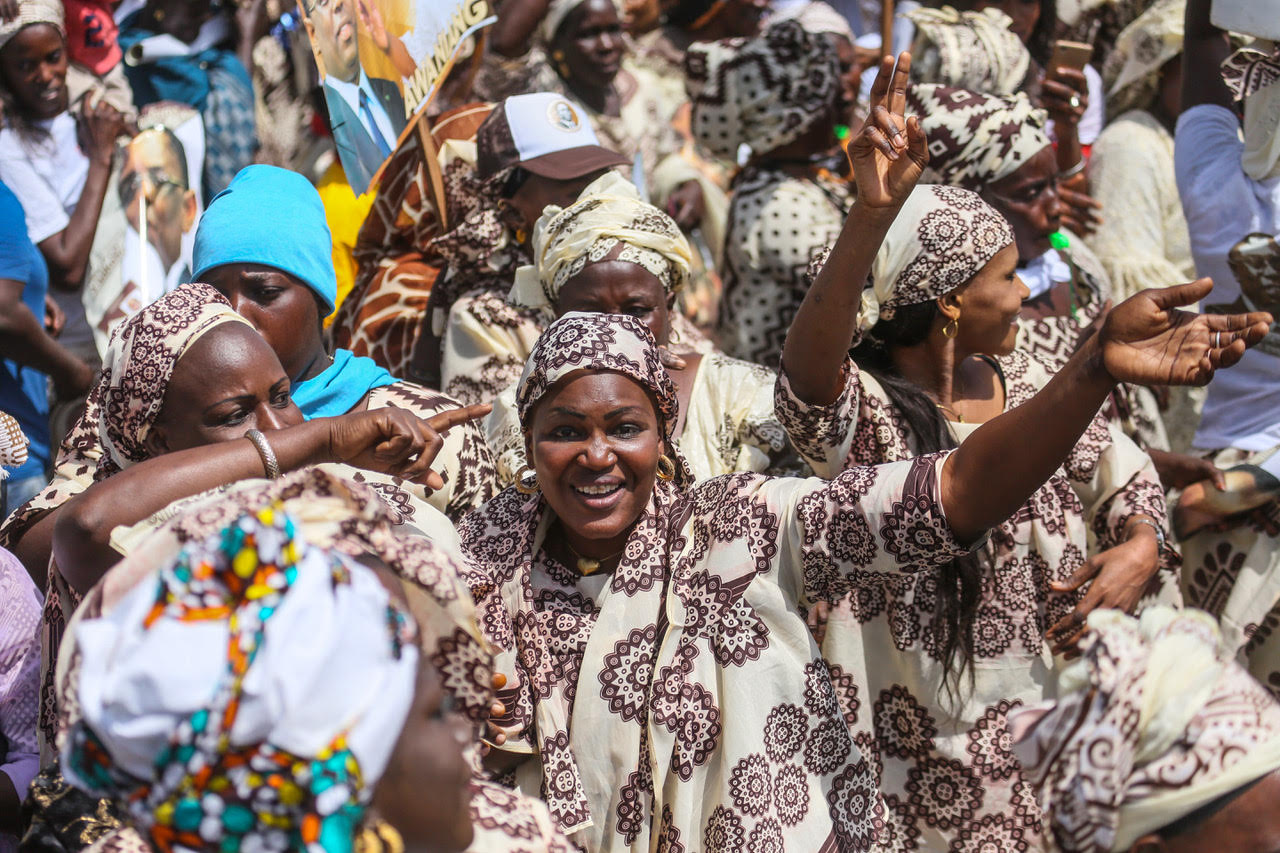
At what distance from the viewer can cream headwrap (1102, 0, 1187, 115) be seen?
6211 mm

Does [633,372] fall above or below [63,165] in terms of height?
above

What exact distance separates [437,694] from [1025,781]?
222 cm

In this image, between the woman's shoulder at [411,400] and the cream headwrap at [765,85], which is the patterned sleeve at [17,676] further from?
the cream headwrap at [765,85]

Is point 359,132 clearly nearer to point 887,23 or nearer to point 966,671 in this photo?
point 887,23

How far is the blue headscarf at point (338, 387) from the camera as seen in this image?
354 centimetres

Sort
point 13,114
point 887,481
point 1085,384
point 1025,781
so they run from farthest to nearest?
point 13,114 → point 1025,781 → point 887,481 → point 1085,384

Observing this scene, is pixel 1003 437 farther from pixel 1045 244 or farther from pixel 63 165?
pixel 63 165

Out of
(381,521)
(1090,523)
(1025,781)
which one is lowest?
(1025,781)

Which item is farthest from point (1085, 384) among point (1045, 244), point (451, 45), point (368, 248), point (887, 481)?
point (368, 248)

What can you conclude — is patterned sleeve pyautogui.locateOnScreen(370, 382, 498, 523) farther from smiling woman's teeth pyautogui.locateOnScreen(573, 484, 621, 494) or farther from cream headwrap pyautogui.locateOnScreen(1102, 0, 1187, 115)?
cream headwrap pyautogui.locateOnScreen(1102, 0, 1187, 115)

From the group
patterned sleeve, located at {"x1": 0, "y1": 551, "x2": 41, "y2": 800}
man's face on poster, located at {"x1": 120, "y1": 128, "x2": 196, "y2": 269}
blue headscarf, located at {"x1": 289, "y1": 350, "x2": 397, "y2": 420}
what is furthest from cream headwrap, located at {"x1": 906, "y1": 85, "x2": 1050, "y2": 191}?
man's face on poster, located at {"x1": 120, "y1": 128, "x2": 196, "y2": 269}

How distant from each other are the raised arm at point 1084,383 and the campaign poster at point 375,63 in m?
2.77

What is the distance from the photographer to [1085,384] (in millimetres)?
2334

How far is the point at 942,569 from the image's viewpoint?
3396 mm
